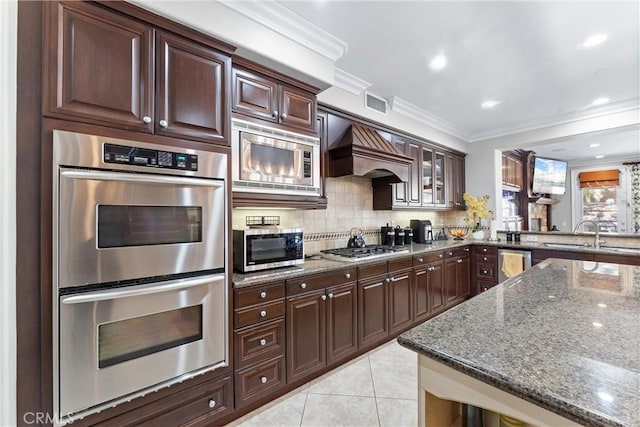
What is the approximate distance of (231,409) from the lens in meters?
1.73

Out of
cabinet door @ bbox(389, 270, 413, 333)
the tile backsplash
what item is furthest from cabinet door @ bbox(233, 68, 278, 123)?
cabinet door @ bbox(389, 270, 413, 333)

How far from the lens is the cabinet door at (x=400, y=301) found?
2.83m

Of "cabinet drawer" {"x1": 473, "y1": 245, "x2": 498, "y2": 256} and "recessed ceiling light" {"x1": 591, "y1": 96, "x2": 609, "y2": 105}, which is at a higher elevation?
"recessed ceiling light" {"x1": 591, "y1": 96, "x2": 609, "y2": 105}

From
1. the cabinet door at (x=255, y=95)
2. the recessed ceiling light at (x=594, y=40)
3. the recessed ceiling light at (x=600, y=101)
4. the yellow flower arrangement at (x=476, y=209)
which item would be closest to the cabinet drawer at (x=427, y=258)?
the yellow flower arrangement at (x=476, y=209)

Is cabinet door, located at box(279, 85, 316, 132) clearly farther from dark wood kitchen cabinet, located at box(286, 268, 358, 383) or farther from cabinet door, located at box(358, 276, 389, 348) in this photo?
cabinet door, located at box(358, 276, 389, 348)

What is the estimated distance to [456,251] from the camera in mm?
3904

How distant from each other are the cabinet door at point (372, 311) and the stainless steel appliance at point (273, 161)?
3.35 ft

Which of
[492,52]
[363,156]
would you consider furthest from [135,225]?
[492,52]

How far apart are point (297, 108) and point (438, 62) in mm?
1433

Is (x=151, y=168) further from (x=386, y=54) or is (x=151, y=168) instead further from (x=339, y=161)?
(x=386, y=54)

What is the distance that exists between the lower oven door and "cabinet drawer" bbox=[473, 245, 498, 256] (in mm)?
3894

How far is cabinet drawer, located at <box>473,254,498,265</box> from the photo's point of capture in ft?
13.3

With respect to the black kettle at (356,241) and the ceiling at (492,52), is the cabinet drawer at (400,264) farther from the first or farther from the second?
the ceiling at (492,52)

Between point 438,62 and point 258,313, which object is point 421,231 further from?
point 258,313
